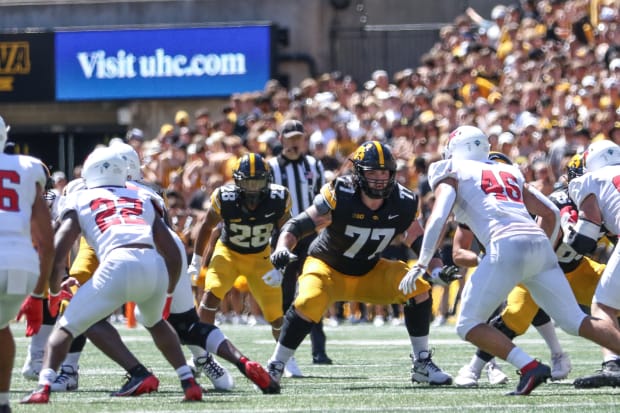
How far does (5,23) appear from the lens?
80.3 ft

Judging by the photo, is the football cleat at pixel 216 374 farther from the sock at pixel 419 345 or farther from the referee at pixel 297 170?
the referee at pixel 297 170

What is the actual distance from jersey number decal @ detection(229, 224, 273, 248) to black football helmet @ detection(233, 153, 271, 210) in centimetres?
31

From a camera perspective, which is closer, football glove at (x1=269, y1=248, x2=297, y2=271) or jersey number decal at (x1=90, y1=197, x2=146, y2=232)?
jersey number decal at (x1=90, y1=197, x2=146, y2=232)

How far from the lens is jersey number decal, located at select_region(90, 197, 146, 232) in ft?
27.5

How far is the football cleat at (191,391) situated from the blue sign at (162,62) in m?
15.0

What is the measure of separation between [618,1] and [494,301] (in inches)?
455

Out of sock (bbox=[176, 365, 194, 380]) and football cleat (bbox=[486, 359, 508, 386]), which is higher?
sock (bbox=[176, 365, 194, 380])

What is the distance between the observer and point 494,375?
9.86 metres

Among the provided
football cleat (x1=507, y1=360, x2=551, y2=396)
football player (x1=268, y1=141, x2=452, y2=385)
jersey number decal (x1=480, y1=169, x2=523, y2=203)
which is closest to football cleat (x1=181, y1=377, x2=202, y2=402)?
football player (x1=268, y1=141, x2=452, y2=385)

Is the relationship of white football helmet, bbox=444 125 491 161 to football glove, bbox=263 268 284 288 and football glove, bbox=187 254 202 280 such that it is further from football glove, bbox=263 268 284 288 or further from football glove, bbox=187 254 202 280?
football glove, bbox=187 254 202 280

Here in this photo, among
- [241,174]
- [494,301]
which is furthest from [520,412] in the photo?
[241,174]

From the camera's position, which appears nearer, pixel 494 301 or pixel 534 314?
pixel 494 301

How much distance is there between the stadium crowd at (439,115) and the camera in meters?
16.6

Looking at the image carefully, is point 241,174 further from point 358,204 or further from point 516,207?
point 516,207
